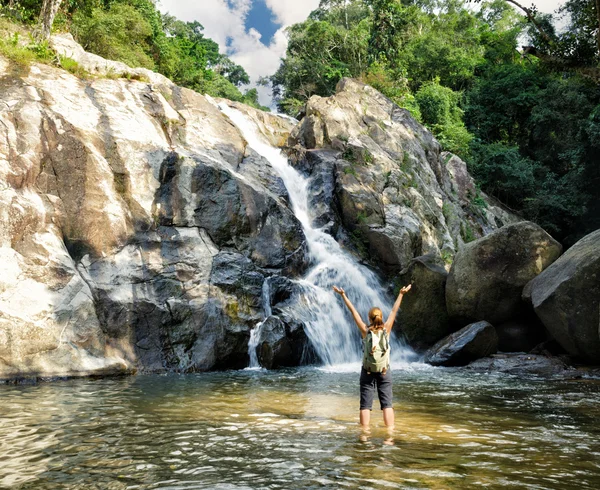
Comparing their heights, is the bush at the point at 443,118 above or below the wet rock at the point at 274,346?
above

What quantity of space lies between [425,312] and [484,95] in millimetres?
32686

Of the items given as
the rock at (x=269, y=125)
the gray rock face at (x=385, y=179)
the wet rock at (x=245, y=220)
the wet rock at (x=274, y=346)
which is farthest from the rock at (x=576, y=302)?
the rock at (x=269, y=125)

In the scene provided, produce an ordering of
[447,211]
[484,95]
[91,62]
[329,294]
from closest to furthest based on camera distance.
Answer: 1. [329,294]
2. [91,62]
3. [447,211]
4. [484,95]

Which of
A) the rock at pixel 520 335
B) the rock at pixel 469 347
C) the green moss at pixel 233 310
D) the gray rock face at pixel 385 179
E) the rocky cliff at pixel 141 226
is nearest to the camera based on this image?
the rocky cliff at pixel 141 226

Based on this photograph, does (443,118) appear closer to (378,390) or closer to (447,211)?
(447,211)

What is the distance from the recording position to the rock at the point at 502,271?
16.3m

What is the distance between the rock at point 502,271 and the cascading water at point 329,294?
271cm

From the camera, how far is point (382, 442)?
20.7ft

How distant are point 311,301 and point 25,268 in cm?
802

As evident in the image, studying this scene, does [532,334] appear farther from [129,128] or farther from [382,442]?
[129,128]

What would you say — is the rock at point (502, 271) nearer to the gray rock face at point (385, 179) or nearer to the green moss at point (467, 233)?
the gray rock face at point (385, 179)

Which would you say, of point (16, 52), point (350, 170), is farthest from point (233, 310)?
point (16, 52)

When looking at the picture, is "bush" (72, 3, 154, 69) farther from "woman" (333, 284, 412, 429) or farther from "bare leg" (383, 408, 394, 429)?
"bare leg" (383, 408, 394, 429)

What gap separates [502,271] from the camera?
16438mm
